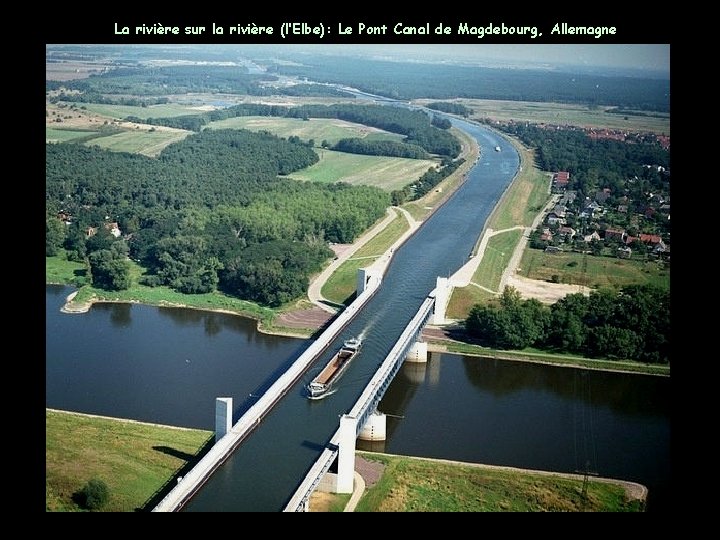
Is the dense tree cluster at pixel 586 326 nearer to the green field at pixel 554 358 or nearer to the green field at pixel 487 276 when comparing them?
the green field at pixel 554 358

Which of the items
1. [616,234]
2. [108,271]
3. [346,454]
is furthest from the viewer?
[616,234]

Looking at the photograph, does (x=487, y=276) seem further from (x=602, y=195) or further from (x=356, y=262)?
(x=602, y=195)

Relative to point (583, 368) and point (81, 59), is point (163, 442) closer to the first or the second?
point (583, 368)

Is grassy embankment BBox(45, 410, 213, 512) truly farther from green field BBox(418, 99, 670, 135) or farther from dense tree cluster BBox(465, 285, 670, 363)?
green field BBox(418, 99, 670, 135)

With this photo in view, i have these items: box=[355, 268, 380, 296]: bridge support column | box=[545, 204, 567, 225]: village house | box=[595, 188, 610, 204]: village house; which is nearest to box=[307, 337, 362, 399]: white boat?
box=[355, 268, 380, 296]: bridge support column

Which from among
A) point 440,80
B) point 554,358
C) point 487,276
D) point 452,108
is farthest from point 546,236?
point 440,80
